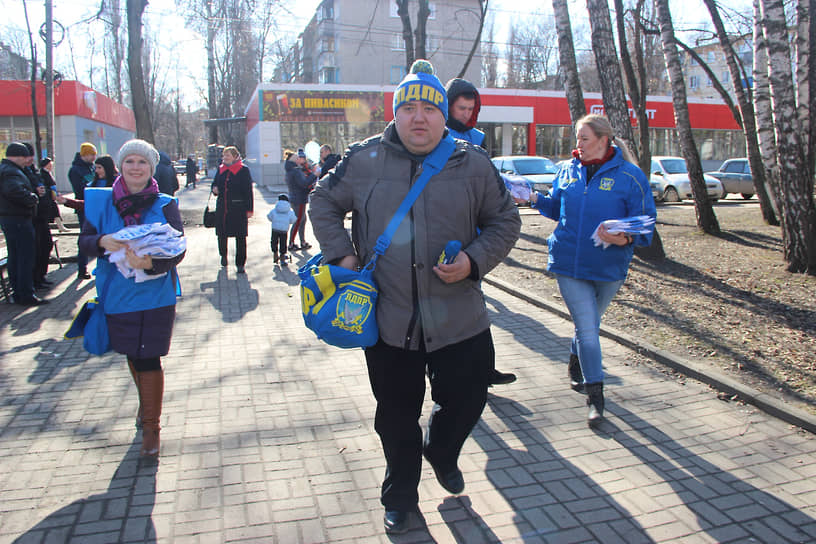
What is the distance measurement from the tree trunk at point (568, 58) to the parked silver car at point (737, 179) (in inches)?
606

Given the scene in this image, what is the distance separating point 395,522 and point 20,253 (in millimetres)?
6341

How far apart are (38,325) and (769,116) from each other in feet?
31.8

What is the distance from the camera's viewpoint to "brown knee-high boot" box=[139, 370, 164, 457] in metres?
3.52

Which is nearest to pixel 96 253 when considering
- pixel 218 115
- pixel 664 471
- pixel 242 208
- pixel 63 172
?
pixel 664 471

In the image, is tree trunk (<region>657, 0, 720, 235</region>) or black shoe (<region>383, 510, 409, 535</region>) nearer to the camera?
black shoe (<region>383, 510, 409, 535</region>)

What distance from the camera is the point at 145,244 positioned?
131 inches

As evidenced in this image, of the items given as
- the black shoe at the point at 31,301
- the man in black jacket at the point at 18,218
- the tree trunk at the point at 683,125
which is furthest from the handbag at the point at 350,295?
the tree trunk at the point at 683,125

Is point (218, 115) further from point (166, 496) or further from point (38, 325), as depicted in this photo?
point (166, 496)

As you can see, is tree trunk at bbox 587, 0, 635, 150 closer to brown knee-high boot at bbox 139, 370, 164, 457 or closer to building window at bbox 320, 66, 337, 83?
brown knee-high boot at bbox 139, 370, 164, 457

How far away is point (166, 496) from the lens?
315cm

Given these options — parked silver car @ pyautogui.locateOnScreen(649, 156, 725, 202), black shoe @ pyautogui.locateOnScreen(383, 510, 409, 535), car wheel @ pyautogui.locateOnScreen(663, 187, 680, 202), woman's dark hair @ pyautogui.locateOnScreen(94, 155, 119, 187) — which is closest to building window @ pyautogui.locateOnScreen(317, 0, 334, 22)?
parked silver car @ pyautogui.locateOnScreen(649, 156, 725, 202)

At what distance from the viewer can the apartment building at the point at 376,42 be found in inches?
1987

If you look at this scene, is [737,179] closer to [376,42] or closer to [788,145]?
[788,145]

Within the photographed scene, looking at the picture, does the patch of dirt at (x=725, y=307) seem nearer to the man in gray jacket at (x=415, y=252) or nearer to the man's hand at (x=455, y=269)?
the man in gray jacket at (x=415, y=252)
